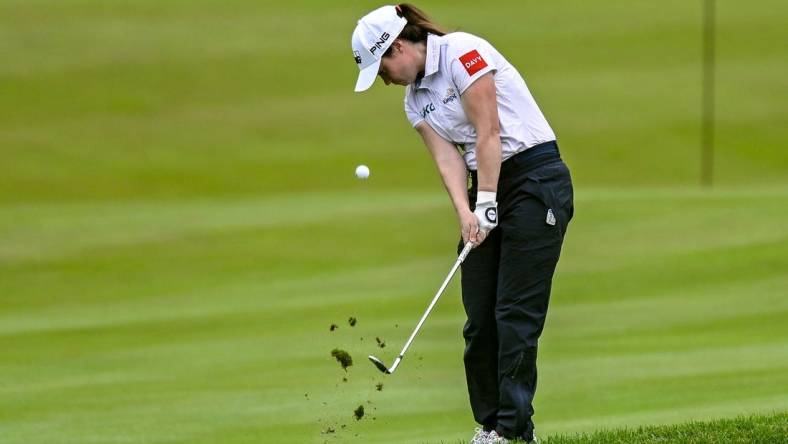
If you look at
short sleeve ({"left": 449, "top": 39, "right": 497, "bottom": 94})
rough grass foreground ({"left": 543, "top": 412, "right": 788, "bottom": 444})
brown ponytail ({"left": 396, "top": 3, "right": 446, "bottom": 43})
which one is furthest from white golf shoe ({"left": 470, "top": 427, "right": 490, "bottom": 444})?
brown ponytail ({"left": 396, "top": 3, "right": 446, "bottom": 43})

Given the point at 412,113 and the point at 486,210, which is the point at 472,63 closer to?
the point at 412,113

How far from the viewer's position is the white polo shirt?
507 centimetres

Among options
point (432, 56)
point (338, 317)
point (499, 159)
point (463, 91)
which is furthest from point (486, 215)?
point (338, 317)

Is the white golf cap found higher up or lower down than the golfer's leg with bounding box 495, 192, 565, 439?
higher up

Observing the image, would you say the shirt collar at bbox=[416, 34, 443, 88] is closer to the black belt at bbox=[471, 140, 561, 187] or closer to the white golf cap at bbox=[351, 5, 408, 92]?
the white golf cap at bbox=[351, 5, 408, 92]

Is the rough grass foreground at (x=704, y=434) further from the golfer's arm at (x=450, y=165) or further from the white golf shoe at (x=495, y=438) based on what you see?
the golfer's arm at (x=450, y=165)

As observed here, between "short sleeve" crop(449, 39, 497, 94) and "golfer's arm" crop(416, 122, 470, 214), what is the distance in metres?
0.29

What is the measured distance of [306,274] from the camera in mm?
13445

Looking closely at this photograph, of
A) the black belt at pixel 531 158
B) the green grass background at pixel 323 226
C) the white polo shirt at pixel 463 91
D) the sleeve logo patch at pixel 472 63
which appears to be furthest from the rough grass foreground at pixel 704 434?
the sleeve logo patch at pixel 472 63

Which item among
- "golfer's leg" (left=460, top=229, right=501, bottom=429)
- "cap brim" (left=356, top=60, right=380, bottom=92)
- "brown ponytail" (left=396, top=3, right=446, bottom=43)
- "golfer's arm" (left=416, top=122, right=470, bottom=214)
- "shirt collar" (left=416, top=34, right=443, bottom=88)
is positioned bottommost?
"golfer's leg" (left=460, top=229, right=501, bottom=429)

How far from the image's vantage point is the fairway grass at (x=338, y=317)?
719 cm

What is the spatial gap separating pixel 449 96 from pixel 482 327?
886mm

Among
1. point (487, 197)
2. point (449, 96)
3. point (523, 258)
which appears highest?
point (449, 96)

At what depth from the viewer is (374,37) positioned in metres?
5.12
